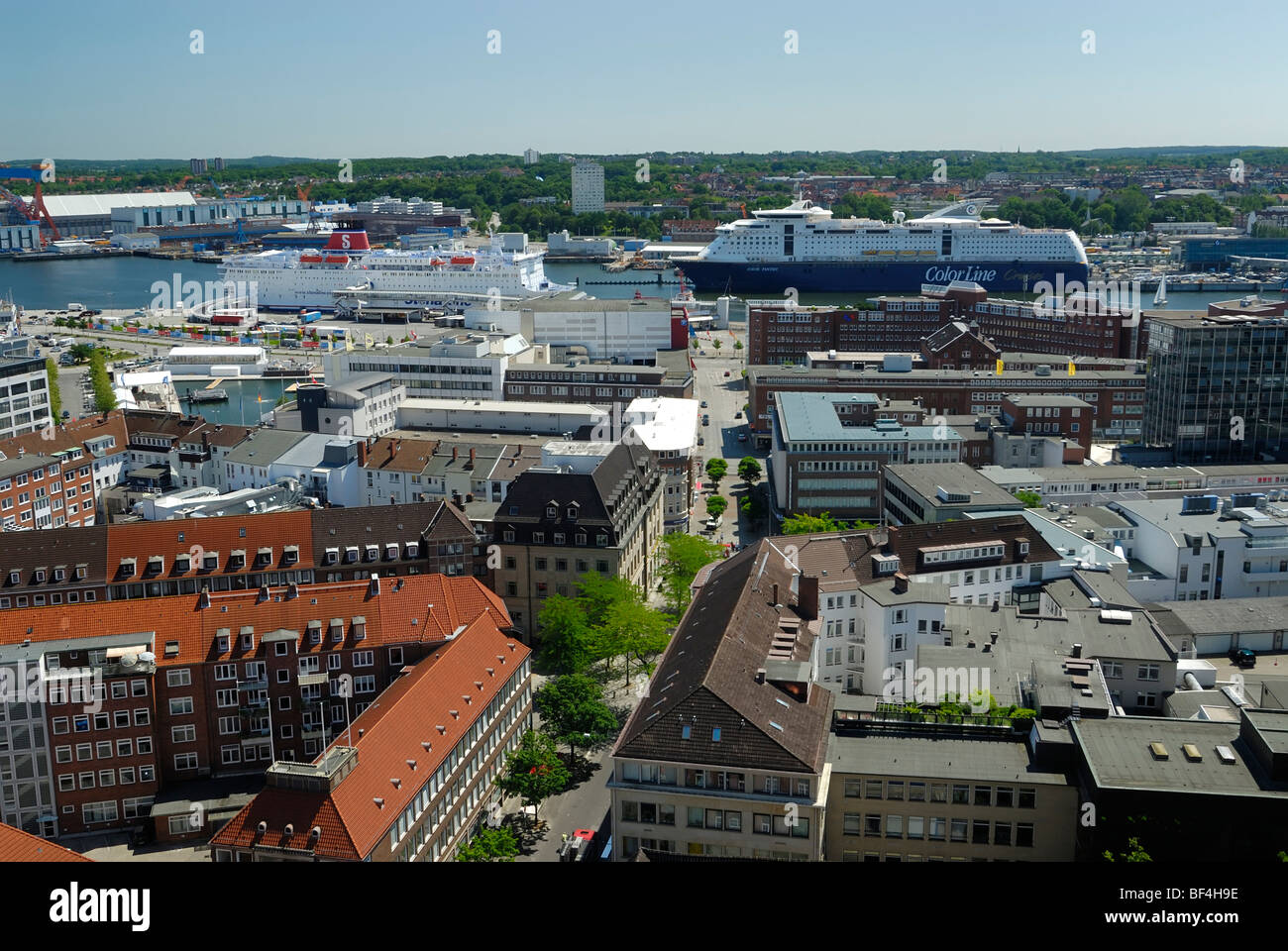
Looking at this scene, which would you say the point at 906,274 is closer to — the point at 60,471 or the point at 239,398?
the point at 239,398

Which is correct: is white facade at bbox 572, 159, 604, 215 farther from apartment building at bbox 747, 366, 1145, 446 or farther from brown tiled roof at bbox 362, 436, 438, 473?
brown tiled roof at bbox 362, 436, 438, 473

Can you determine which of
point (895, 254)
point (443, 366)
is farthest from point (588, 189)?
point (443, 366)

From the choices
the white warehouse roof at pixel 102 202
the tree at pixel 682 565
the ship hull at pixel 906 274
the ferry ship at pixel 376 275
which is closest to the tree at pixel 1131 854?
the tree at pixel 682 565

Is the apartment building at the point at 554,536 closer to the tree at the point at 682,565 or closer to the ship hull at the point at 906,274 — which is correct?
the tree at the point at 682,565

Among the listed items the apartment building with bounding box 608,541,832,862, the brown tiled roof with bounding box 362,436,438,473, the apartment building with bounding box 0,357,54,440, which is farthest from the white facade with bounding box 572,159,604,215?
the apartment building with bounding box 608,541,832,862
